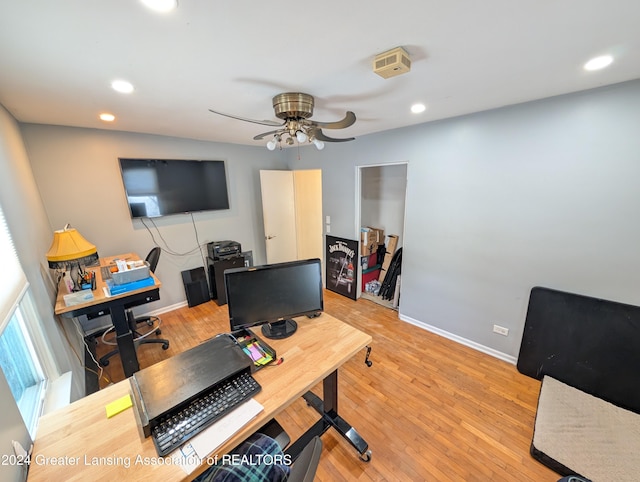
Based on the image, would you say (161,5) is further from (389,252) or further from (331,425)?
(389,252)

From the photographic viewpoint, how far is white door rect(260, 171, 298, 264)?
3.92m

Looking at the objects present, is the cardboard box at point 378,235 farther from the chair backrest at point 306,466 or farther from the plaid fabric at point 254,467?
the chair backrest at point 306,466

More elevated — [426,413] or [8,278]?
[8,278]

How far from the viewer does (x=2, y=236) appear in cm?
126

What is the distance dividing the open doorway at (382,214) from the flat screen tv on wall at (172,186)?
Answer: 2.18 meters

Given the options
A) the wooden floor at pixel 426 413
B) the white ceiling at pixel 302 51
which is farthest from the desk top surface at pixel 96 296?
the white ceiling at pixel 302 51

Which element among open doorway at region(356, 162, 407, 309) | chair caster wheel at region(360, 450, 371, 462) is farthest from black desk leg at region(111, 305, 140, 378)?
open doorway at region(356, 162, 407, 309)

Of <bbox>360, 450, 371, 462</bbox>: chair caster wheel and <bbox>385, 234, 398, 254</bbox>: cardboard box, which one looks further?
Answer: <bbox>385, 234, 398, 254</bbox>: cardboard box

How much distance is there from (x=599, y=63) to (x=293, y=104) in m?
1.74

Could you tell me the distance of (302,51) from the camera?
114cm

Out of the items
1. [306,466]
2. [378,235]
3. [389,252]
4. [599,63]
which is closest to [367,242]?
[378,235]

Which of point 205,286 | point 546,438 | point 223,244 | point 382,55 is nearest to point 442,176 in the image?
point 382,55

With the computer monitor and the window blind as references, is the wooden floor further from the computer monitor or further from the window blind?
the window blind

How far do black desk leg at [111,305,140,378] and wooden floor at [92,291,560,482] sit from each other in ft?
0.88
